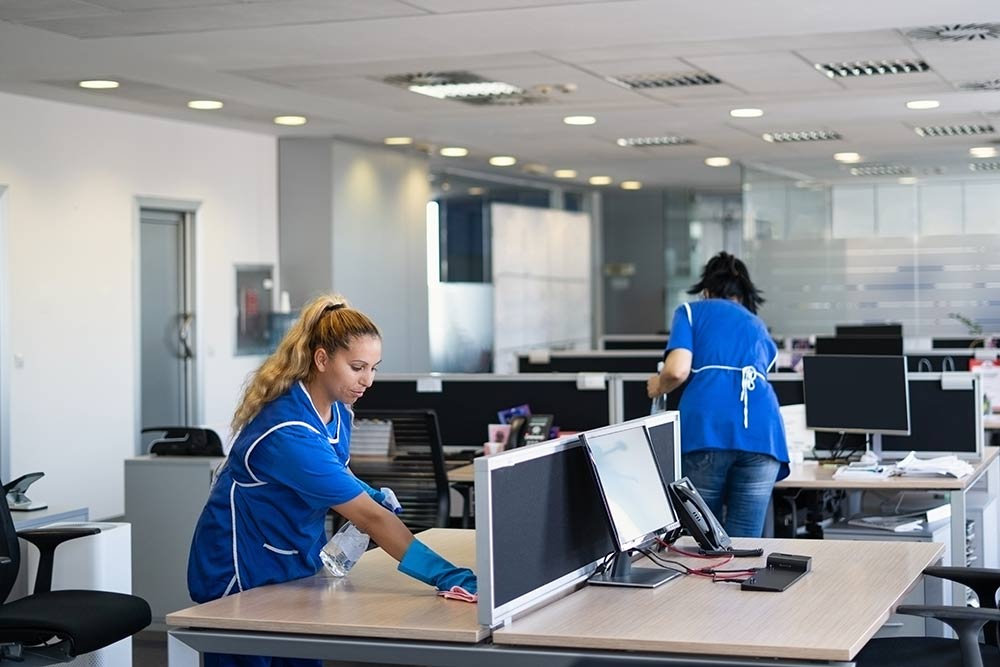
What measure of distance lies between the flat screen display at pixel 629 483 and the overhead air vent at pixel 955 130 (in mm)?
7641

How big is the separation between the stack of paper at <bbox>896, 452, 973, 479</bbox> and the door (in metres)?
5.36

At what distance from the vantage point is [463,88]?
26.9 ft

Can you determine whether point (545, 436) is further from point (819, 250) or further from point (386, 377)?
point (819, 250)

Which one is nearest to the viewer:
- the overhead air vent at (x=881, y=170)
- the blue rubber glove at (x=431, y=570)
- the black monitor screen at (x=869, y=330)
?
the blue rubber glove at (x=431, y=570)

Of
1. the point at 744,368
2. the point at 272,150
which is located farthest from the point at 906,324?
the point at 744,368

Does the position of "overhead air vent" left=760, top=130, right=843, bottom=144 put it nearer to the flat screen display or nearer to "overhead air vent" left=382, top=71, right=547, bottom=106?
"overhead air vent" left=382, top=71, right=547, bottom=106

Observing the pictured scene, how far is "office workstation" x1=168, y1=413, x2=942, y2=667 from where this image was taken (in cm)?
275

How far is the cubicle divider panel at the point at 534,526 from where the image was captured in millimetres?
2799

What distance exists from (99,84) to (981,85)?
511 centimetres

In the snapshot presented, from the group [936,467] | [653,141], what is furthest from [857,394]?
[653,141]

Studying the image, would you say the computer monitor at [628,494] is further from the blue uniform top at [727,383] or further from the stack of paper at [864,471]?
the stack of paper at [864,471]

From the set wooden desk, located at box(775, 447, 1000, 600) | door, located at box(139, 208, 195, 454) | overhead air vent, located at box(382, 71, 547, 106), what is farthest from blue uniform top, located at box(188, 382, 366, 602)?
door, located at box(139, 208, 195, 454)

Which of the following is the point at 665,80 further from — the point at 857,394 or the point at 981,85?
the point at 857,394

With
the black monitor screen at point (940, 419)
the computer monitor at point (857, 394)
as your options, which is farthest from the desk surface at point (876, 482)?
the computer monitor at point (857, 394)
